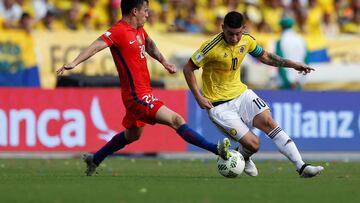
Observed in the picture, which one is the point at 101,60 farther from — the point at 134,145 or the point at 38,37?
the point at 134,145

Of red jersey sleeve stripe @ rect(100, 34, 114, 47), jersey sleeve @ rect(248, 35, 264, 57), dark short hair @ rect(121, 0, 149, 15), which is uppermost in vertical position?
dark short hair @ rect(121, 0, 149, 15)

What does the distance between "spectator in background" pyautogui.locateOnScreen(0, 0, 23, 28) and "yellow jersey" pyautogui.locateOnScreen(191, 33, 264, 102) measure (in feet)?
33.0

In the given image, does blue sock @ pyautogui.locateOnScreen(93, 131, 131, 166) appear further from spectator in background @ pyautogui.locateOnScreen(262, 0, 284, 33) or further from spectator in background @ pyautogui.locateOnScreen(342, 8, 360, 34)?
spectator in background @ pyautogui.locateOnScreen(342, 8, 360, 34)

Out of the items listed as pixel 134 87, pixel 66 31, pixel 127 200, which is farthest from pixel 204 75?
pixel 66 31

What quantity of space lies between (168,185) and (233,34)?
2581 millimetres

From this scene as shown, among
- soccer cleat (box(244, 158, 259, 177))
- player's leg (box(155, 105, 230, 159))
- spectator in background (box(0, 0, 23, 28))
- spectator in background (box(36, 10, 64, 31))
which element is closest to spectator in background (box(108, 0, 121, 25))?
spectator in background (box(36, 10, 64, 31))

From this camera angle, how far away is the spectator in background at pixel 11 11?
77.5ft

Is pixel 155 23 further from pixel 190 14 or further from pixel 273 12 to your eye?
pixel 273 12

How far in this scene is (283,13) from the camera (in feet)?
89.6

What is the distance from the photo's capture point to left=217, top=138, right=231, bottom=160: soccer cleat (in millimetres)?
13125

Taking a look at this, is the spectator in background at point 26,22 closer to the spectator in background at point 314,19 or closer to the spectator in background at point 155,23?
the spectator in background at point 155,23

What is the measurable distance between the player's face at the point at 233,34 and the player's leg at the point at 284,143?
3.32 feet

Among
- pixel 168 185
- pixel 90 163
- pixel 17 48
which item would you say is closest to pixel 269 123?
pixel 168 185

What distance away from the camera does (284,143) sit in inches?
542
